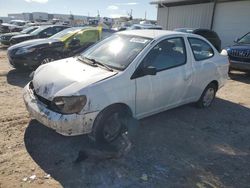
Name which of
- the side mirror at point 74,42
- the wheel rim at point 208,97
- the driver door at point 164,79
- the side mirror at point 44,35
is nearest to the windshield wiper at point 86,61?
the driver door at point 164,79

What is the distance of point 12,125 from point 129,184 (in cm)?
249

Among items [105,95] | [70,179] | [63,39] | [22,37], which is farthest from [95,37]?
[70,179]

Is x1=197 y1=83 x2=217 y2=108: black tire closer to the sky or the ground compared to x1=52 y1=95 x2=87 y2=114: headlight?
closer to the ground

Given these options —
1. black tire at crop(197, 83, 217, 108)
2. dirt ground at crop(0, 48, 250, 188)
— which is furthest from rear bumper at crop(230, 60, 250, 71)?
dirt ground at crop(0, 48, 250, 188)

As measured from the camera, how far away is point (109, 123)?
404 cm

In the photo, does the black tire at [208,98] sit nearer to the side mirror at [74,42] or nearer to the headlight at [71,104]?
the headlight at [71,104]

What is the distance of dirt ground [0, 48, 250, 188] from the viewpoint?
3.37 m

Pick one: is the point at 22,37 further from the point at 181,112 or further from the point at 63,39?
the point at 181,112

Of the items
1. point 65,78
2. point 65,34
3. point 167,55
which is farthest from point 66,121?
point 65,34

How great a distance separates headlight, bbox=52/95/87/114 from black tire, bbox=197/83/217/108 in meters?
3.21

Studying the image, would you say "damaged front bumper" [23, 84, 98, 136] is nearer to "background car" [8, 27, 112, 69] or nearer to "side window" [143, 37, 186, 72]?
"side window" [143, 37, 186, 72]

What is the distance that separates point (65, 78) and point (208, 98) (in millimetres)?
3529

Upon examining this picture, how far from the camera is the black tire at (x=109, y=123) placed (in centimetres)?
382

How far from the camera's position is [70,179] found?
331cm
